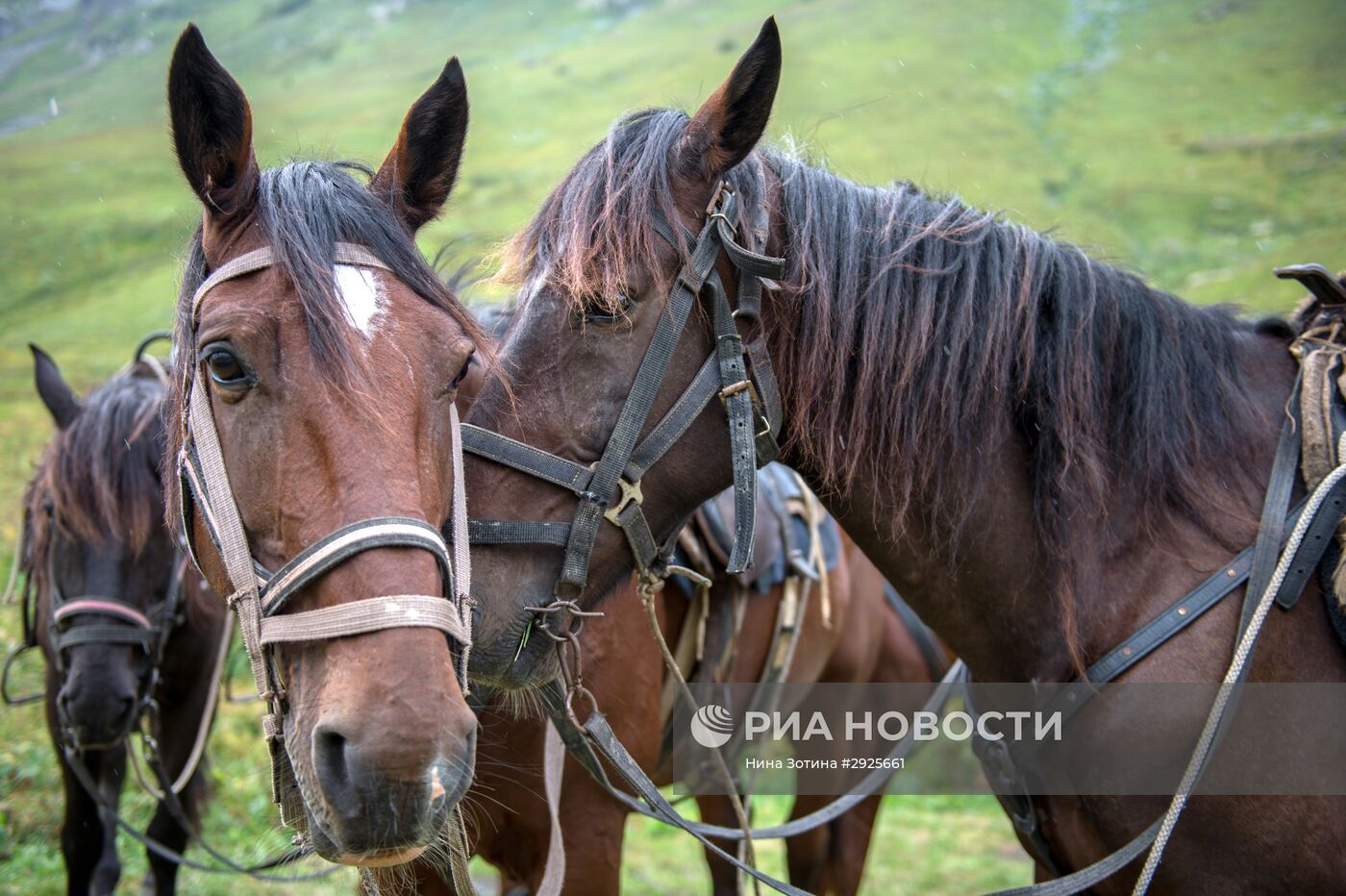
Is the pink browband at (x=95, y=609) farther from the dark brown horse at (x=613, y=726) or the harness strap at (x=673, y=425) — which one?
the harness strap at (x=673, y=425)

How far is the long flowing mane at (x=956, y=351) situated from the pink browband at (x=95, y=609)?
8.98 ft

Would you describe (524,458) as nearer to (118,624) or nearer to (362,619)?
(362,619)

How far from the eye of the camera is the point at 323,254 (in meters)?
1.75

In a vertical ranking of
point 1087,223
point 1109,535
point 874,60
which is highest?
point 1109,535

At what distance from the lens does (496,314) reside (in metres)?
3.28

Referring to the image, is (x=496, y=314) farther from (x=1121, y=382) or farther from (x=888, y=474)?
(x=1121, y=382)

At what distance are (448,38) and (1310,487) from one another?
41282 mm

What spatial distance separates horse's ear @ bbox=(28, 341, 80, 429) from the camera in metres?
4.14

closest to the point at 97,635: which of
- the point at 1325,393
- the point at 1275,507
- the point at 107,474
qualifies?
the point at 107,474

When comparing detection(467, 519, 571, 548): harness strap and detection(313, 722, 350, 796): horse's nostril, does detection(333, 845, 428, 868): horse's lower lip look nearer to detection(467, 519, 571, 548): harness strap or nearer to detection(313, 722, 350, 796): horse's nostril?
detection(313, 722, 350, 796): horse's nostril

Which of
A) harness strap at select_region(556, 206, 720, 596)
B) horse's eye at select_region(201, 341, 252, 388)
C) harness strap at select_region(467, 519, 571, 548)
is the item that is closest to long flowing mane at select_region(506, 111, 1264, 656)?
harness strap at select_region(556, 206, 720, 596)

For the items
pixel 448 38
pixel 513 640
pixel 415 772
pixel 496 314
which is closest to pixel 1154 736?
pixel 513 640

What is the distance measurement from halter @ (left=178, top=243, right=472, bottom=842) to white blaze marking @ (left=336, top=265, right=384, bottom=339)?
1.4 inches

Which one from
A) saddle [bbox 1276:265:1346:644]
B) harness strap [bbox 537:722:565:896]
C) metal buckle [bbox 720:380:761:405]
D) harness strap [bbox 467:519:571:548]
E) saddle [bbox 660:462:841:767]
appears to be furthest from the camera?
saddle [bbox 660:462:841:767]
